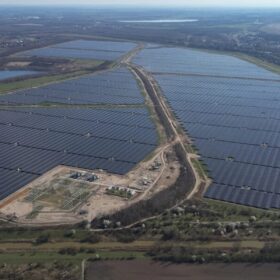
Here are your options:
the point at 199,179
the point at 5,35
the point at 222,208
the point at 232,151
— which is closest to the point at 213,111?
the point at 232,151

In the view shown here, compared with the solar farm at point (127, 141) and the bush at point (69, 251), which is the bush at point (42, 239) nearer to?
the bush at point (69, 251)

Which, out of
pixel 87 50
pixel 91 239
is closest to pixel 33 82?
pixel 87 50

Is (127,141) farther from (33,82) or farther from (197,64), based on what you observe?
(197,64)

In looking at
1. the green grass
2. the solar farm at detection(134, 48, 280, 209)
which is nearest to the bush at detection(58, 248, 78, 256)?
the solar farm at detection(134, 48, 280, 209)

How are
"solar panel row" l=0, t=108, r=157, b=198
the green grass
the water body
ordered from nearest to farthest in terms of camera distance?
"solar panel row" l=0, t=108, r=157, b=198, the green grass, the water body

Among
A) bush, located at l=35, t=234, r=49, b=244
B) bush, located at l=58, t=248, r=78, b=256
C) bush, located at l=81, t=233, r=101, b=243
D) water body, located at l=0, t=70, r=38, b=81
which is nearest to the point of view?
bush, located at l=58, t=248, r=78, b=256

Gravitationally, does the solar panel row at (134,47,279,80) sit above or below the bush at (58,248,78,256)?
above

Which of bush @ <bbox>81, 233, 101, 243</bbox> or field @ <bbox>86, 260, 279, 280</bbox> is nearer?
field @ <bbox>86, 260, 279, 280</bbox>

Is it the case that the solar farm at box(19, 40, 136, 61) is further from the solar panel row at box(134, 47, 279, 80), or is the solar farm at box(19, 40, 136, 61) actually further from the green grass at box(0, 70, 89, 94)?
the green grass at box(0, 70, 89, 94)
